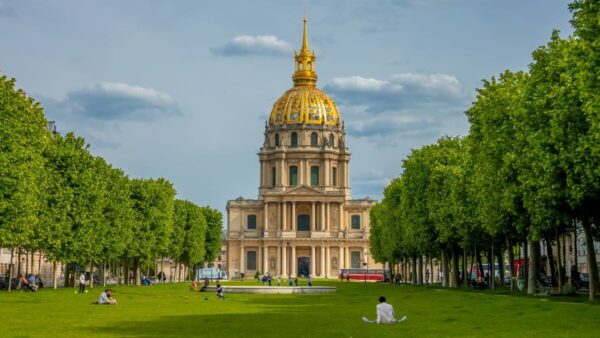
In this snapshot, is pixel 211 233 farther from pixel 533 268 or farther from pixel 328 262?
pixel 533 268

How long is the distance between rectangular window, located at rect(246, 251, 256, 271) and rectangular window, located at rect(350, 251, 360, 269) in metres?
19.4

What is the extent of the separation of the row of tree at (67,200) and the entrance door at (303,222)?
3061 inches

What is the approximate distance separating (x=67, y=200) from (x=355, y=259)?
402 feet

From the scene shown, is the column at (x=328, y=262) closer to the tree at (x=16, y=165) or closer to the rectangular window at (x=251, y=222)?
the rectangular window at (x=251, y=222)

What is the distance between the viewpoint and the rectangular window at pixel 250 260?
186000 mm

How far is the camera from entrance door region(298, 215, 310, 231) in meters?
189

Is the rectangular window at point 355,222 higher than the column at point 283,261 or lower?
higher

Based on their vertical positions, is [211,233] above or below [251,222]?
below

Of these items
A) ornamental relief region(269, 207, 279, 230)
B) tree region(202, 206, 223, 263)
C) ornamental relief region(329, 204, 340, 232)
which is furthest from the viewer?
ornamental relief region(329, 204, 340, 232)

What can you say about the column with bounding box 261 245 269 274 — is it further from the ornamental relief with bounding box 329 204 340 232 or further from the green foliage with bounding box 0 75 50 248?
the green foliage with bounding box 0 75 50 248

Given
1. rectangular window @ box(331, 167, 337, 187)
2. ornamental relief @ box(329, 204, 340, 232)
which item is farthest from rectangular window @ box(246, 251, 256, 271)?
rectangular window @ box(331, 167, 337, 187)

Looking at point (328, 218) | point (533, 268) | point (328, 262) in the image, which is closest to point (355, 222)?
point (328, 218)

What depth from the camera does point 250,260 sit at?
187 meters

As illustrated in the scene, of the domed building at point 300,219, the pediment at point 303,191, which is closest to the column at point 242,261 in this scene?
the domed building at point 300,219
